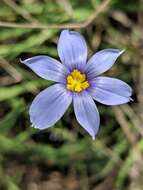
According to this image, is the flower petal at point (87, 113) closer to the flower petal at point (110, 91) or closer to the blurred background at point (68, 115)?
the flower petal at point (110, 91)

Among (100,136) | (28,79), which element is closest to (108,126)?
(100,136)

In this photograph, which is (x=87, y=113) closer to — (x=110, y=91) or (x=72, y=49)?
(x=110, y=91)

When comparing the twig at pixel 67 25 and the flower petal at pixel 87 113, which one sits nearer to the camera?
the flower petal at pixel 87 113

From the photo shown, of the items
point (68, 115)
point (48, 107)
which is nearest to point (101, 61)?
point (48, 107)

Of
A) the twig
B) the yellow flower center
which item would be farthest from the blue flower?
the twig

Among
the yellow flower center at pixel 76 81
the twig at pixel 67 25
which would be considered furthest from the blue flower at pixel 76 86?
the twig at pixel 67 25

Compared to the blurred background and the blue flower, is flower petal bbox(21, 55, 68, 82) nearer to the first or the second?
the blue flower

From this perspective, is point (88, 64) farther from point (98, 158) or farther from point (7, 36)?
point (98, 158)
